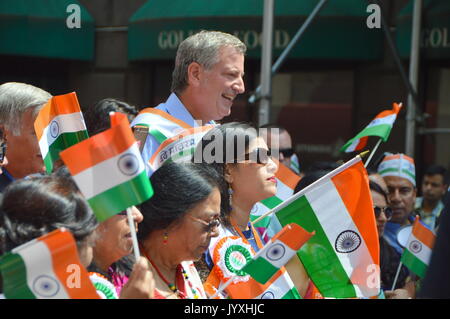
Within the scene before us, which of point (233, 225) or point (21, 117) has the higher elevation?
point (21, 117)

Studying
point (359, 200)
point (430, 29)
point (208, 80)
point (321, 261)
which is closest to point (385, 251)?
point (208, 80)

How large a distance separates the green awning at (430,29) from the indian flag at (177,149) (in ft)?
19.6

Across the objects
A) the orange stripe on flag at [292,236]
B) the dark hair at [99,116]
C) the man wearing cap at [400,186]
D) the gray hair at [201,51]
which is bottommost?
the man wearing cap at [400,186]

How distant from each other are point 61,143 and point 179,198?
0.77 m

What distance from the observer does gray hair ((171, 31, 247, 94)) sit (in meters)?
4.61

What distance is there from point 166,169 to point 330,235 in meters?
0.73

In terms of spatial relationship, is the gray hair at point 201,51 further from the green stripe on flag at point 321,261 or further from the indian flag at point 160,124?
the green stripe on flag at point 321,261

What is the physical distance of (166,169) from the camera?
11.0ft

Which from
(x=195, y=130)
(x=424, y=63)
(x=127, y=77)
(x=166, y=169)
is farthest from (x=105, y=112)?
(x=127, y=77)

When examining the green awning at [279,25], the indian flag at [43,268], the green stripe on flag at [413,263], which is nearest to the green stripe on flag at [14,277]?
the indian flag at [43,268]

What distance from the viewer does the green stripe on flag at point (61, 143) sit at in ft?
12.3

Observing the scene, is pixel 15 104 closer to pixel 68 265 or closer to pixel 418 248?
pixel 68 265

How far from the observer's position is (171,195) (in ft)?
10.8
